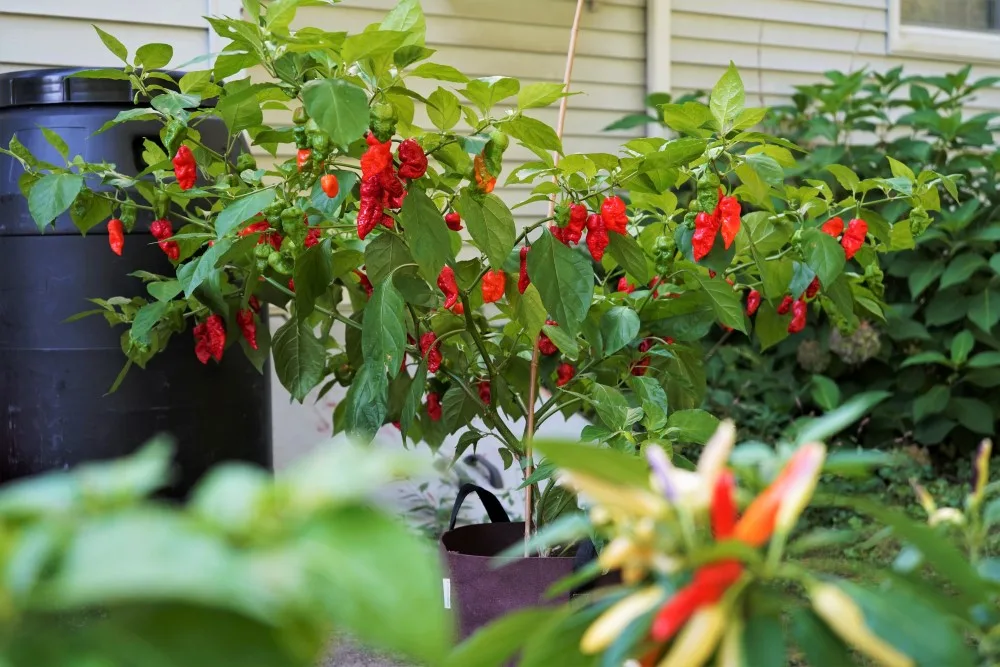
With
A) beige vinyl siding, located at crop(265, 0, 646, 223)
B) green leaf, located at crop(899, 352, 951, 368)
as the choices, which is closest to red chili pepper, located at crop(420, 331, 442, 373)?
beige vinyl siding, located at crop(265, 0, 646, 223)

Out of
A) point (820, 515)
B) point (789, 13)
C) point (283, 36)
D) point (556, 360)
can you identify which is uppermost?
point (789, 13)

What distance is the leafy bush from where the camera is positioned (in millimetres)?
333

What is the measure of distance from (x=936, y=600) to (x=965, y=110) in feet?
15.8

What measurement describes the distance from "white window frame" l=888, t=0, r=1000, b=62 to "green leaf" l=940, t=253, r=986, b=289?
1.36 metres

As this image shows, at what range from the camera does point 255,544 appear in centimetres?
37

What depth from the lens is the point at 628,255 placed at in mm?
1527

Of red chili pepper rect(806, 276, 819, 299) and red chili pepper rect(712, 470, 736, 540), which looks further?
red chili pepper rect(806, 276, 819, 299)

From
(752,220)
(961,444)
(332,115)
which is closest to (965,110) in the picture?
(961,444)

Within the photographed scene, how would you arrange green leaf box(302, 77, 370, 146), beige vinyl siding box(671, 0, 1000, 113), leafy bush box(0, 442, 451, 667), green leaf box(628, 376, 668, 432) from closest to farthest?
leafy bush box(0, 442, 451, 667) < green leaf box(302, 77, 370, 146) < green leaf box(628, 376, 668, 432) < beige vinyl siding box(671, 0, 1000, 113)

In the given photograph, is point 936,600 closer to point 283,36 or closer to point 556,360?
point 283,36

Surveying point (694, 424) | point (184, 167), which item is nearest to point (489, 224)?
point (694, 424)

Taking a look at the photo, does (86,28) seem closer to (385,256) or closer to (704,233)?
(385,256)

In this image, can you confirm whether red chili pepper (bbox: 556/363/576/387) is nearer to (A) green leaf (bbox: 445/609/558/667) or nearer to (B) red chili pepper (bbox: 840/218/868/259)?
(B) red chili pepper (bbox: 840/218/868/259)

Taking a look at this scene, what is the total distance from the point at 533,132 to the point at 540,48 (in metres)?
2.52
